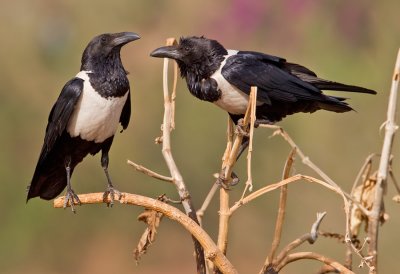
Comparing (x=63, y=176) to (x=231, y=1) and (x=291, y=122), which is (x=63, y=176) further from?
(x=231, y=1)

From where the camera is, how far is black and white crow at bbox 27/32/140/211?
164 cm

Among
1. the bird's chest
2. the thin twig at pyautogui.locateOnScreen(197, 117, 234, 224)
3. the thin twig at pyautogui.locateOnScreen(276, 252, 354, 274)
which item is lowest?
the thin twig at pyautogui.locateOnScreen(276, 252, 354, 274)

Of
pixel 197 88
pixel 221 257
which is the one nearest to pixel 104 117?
pixel 197 88

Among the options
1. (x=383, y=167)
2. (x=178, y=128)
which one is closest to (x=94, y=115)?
(x=383, y=167)

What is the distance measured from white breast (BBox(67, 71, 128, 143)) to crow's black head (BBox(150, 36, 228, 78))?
16cm

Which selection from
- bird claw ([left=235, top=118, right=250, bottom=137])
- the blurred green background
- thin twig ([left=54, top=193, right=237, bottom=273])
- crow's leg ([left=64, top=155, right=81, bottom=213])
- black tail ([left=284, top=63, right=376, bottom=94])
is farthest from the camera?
the blurred green background

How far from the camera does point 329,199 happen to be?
2.67m

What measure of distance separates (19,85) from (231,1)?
828mm

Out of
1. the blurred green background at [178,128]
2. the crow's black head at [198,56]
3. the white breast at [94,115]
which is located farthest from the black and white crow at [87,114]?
the blurred green background at [178,128]

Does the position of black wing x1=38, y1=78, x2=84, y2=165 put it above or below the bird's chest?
below

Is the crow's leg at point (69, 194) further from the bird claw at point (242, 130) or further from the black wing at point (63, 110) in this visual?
the bird claw at point (242, 130)

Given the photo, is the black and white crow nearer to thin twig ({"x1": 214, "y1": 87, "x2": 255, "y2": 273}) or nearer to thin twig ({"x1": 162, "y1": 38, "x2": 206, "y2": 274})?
thin twig ({"x1": 162, "y1": 38, "x2": 206, "y2": 274})

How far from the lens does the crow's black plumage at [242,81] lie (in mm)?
1582

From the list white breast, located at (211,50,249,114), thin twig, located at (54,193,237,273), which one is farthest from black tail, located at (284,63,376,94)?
thin twig, located at (54,193,237,273)
